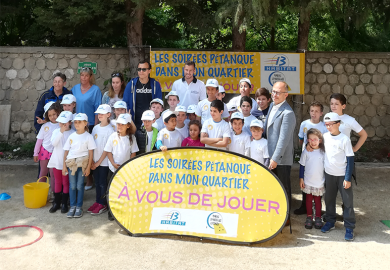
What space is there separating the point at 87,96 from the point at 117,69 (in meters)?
2.78

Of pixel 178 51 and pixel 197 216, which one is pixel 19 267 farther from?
pixel 178 51

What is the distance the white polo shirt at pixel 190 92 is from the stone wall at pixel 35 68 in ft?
10.3

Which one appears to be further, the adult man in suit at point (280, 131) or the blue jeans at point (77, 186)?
the blue jeans at point (77, 186)

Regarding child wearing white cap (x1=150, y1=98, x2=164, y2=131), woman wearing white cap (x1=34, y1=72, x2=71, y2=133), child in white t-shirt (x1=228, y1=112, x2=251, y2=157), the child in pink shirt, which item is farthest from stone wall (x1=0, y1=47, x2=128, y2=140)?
child in white t-shirt (x1=228, y1=112, x2=251, y2=157)

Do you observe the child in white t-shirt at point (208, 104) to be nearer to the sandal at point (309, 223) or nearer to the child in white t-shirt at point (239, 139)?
the child in white t-shirt at point (239, 139)

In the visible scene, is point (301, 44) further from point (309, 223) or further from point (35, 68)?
point (35, 68)

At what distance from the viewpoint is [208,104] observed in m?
5.49

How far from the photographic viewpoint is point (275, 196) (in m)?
4.45

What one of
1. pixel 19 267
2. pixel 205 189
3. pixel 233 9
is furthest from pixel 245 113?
pixel 19 267

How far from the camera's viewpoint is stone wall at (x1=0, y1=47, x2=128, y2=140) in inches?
338

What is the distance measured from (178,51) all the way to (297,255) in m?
5.38

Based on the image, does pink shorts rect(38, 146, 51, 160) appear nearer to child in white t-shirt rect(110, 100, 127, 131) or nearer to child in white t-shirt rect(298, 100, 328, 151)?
child in white t-shirt rect(110, 100, 127, 131)

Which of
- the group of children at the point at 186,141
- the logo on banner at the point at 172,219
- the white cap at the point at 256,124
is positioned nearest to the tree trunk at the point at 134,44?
the group of children at the point at 186,141

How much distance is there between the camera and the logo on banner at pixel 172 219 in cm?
459
